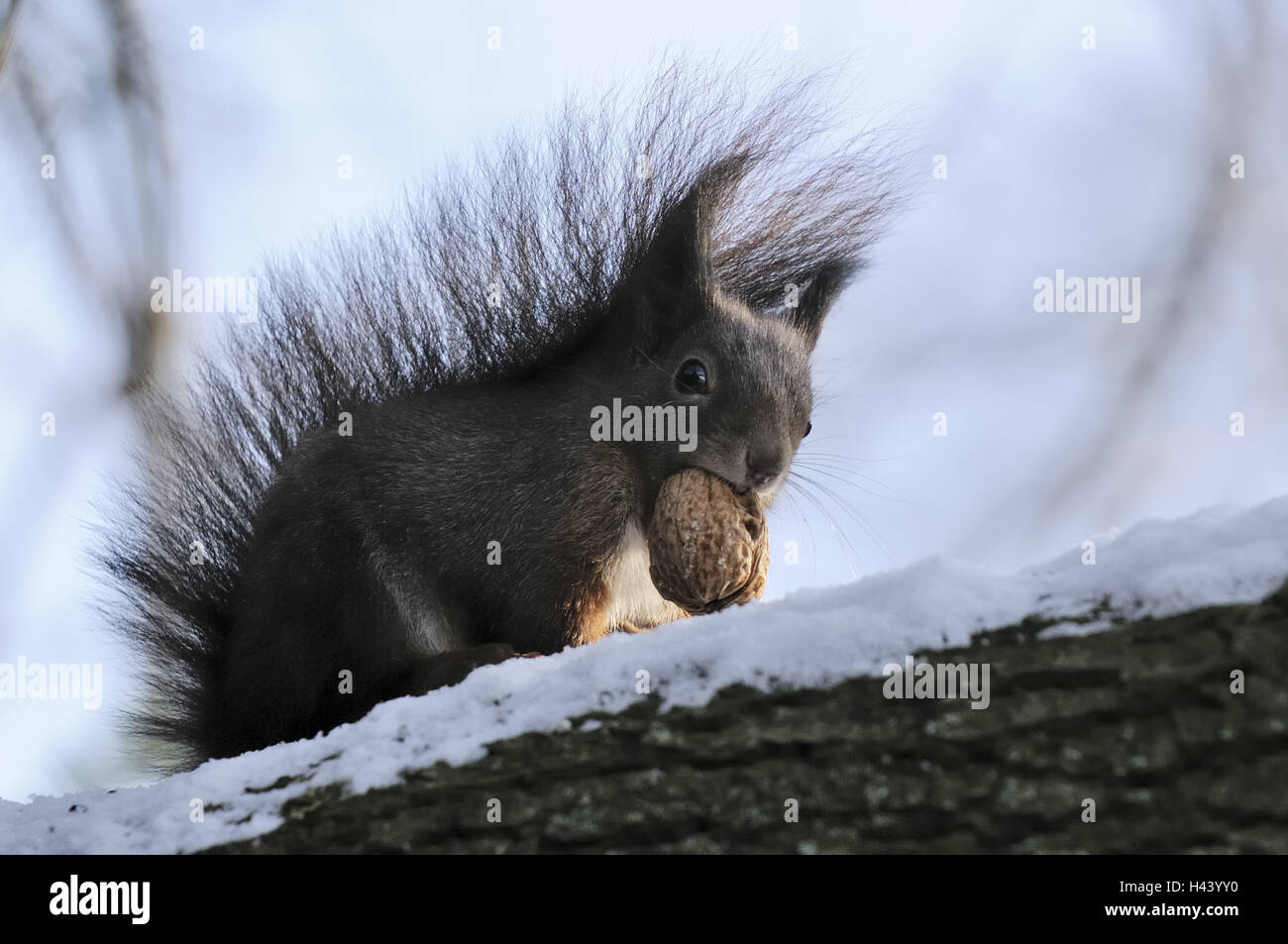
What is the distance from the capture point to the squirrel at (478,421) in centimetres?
292

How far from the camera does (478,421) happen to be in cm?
320

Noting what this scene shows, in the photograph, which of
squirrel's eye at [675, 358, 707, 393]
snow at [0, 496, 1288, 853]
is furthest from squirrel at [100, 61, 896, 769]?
snow at [0, 496, 1288, 853]

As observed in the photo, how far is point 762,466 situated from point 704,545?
11.4 inches

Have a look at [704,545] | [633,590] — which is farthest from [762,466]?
[633,590]

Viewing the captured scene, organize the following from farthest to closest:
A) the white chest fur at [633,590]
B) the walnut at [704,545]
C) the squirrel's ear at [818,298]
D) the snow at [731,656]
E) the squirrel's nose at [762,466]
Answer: the squirrel's ear at [818,298], the white chest fur at [633,590], the squirrel's nose at [762,466], the walnut at [704,545], the snow at [731,656]

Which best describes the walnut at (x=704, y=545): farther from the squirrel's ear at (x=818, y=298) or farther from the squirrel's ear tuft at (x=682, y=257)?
the squirrel's ear at (x=818, y=298)

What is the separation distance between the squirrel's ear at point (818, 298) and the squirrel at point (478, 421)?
0.04 ft

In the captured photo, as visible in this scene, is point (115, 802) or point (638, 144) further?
point (638, 144)

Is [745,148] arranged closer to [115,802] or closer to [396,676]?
[396,676]

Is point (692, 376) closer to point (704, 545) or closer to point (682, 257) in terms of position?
point (682, 257)

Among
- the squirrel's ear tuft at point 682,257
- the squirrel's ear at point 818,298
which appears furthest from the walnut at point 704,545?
the squirrel's ear at point 818,298
